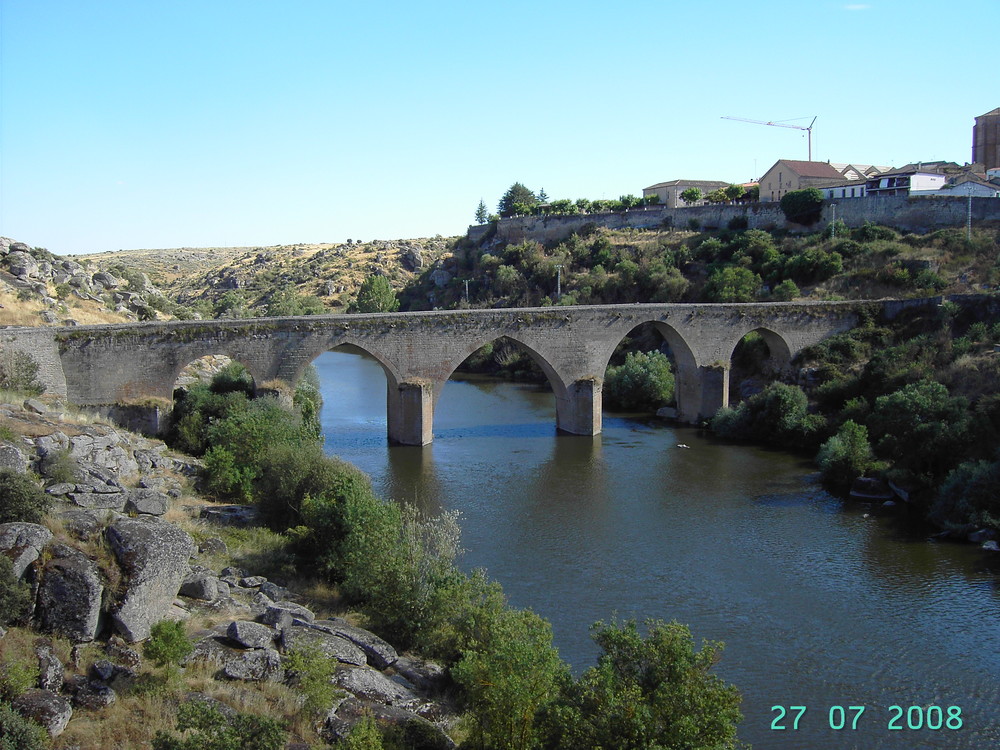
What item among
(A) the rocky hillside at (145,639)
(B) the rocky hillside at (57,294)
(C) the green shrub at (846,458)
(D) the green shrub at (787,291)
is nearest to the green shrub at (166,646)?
(A) the rocky hillside at (145,639)

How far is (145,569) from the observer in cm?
1102

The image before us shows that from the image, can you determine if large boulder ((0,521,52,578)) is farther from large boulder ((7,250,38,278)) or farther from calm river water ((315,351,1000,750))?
large boulder ((7,250,38,278))

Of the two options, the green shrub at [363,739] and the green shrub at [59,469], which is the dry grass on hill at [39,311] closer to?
Result: the green shrub at [59,469]

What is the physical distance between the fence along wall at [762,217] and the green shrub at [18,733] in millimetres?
44145

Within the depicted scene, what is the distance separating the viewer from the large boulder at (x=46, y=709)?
343 inches

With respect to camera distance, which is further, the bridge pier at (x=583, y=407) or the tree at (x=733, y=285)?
the tree at (x=733, y=285)

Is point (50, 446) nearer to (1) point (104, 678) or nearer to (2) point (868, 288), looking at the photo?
(1) point (104, 678)

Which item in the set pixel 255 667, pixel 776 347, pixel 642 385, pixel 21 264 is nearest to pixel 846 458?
pixel 776 347

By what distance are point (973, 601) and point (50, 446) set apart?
16.9 m

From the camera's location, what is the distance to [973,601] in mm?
16234

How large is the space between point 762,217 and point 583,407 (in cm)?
2574

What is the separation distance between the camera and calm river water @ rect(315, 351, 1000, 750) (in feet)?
42.7

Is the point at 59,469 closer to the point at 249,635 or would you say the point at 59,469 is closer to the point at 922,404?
the point at 249,635

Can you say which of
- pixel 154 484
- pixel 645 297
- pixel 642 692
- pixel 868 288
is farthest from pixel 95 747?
pixel 645 297
